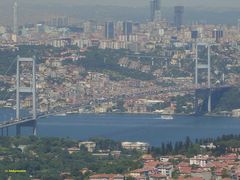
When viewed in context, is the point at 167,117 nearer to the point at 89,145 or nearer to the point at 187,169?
the point at 89,145

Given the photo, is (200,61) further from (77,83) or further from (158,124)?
(158,124)

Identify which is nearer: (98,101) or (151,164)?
(151,164)

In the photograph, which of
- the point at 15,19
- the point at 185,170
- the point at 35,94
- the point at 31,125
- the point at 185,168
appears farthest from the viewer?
the point at 15,19

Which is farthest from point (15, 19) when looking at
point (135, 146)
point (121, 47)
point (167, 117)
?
point (135, 146)

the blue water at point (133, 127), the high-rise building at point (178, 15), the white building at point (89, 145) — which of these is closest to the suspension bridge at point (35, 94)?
the blue water at point (133, 127)

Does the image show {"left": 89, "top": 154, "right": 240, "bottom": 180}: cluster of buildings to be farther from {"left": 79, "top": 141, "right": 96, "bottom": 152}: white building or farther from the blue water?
the blue water

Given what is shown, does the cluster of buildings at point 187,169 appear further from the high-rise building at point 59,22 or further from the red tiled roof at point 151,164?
the high-rise building at point 59,22

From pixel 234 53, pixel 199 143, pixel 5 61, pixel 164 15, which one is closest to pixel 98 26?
pixel 164 15

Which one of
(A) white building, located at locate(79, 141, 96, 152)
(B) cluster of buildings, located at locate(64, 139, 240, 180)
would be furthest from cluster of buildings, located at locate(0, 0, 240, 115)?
(B) cluster of buildings, located at locate(64, 139, 240, 180)
